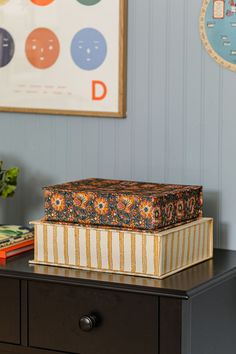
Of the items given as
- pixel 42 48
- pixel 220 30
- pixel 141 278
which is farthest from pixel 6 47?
pixel 141 278

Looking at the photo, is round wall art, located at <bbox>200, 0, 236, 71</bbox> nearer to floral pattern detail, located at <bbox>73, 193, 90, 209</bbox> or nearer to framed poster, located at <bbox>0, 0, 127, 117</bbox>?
framed poster, located at <bbox>0, 0, 127, 117</bbox>

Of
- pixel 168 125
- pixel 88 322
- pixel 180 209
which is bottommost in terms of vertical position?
pixel 88 322

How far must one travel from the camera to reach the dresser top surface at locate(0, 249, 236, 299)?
6.27 feet

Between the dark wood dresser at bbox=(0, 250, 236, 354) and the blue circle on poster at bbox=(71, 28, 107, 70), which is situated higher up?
the blue circle on poster at bbox=(71, 28, 107, 70)

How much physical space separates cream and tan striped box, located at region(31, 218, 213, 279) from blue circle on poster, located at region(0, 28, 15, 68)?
0.62 meters

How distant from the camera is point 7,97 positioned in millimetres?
2547

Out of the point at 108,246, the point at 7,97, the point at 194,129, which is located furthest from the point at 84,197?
the point at 7,97

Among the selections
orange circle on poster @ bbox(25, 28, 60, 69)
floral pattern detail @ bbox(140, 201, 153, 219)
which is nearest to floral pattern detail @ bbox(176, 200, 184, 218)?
floral pattern detail @ bbox(140, 201, 153, 219)

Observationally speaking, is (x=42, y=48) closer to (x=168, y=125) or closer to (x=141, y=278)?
(x=168, y=125)

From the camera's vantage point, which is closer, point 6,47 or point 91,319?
point 91,319

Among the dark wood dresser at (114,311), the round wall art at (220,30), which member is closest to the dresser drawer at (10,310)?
the dark wood dresser at (114,311)

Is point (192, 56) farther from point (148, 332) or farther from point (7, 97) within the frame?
point (148, 332)

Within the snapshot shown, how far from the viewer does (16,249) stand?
227 cm

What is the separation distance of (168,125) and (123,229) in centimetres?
44
